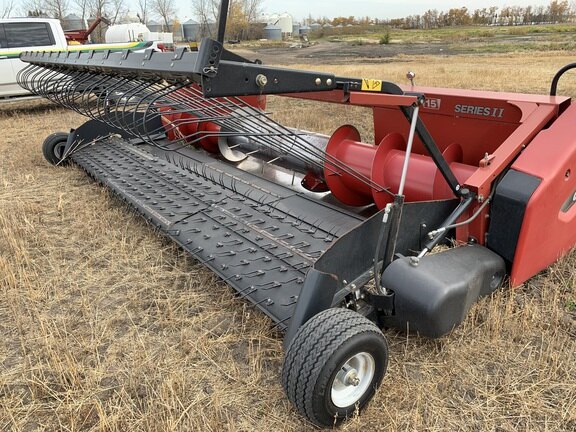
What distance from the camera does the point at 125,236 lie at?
143 inches

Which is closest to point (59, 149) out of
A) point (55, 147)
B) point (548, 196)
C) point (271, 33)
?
point (55, 147)

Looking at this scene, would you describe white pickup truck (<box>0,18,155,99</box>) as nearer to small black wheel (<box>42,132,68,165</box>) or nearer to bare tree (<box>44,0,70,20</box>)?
small black wheel (<box>42,132,68,165</box>)

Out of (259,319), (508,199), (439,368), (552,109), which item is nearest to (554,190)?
(508,199)

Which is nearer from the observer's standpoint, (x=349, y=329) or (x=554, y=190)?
(x=349, y=329)

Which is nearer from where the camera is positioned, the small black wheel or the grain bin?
the small black wheel

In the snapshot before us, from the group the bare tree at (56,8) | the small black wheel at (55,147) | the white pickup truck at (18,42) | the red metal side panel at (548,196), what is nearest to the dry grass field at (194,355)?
the red metal side panel at (548,196)

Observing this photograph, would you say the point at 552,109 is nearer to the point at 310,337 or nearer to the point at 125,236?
the point at 310,337

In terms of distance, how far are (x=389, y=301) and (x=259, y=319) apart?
73 cm

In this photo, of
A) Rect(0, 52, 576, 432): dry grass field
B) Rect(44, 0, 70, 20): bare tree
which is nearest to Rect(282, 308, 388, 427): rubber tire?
Rect(0, 52, 576, 432): dry grass field

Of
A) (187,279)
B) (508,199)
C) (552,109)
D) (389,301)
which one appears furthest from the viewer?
(187,279)

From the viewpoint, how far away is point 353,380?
1.89 meters

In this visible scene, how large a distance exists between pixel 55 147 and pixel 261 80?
403 centimetres

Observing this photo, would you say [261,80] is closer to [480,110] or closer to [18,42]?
[480,110]

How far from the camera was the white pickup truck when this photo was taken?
356 inches
